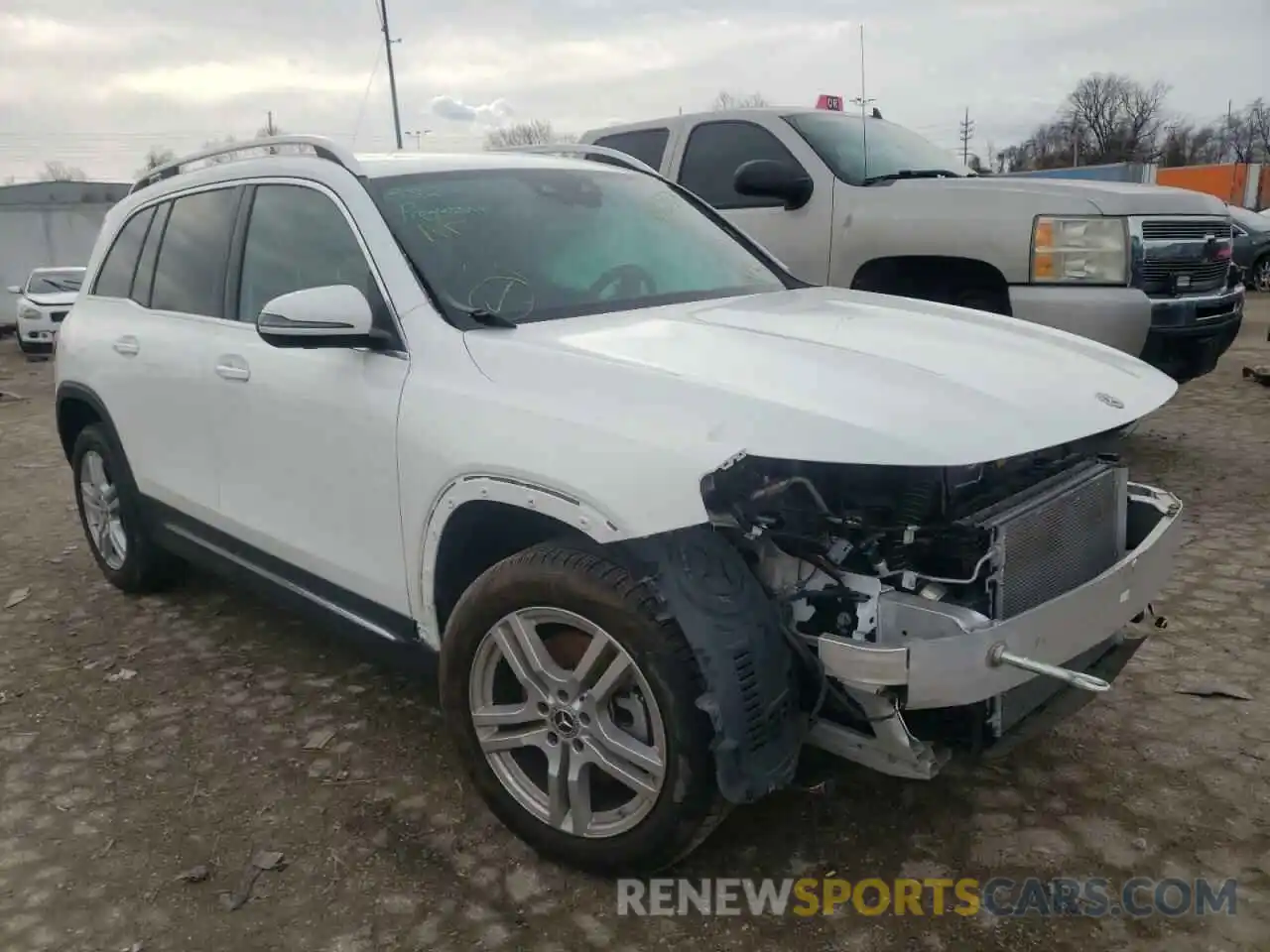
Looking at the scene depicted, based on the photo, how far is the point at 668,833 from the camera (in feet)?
7.96

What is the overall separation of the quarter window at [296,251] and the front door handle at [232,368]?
16 cm

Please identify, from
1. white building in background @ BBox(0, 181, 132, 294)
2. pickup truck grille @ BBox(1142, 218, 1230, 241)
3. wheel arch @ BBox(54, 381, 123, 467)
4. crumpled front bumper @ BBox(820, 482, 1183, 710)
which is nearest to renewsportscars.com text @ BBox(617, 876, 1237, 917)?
crumpled front bumper @ BBox(820, 482, 1183, 710)

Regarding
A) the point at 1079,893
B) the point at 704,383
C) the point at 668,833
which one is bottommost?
the point at 1079,893

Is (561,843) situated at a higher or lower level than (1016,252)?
lower

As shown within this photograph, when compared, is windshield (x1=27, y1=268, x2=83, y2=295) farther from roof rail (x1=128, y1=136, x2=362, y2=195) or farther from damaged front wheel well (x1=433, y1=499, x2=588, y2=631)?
damaged front wheel well (x1=433, y1=499, x2=588, y2=631)

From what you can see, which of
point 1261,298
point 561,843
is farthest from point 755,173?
point 1261,298

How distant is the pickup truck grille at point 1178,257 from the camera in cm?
540

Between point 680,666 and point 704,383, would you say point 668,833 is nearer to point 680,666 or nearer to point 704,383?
point 680,666

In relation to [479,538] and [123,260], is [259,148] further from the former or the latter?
[479,538]

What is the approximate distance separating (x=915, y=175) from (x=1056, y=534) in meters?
4.14

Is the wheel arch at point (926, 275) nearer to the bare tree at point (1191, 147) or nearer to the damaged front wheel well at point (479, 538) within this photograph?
the damaged front wheel well at point (479, 538)

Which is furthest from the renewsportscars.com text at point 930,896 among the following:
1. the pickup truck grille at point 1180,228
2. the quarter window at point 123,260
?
the pickup truck grille at point 1180,228

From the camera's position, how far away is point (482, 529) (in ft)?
9.07

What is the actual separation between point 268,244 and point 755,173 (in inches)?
113
